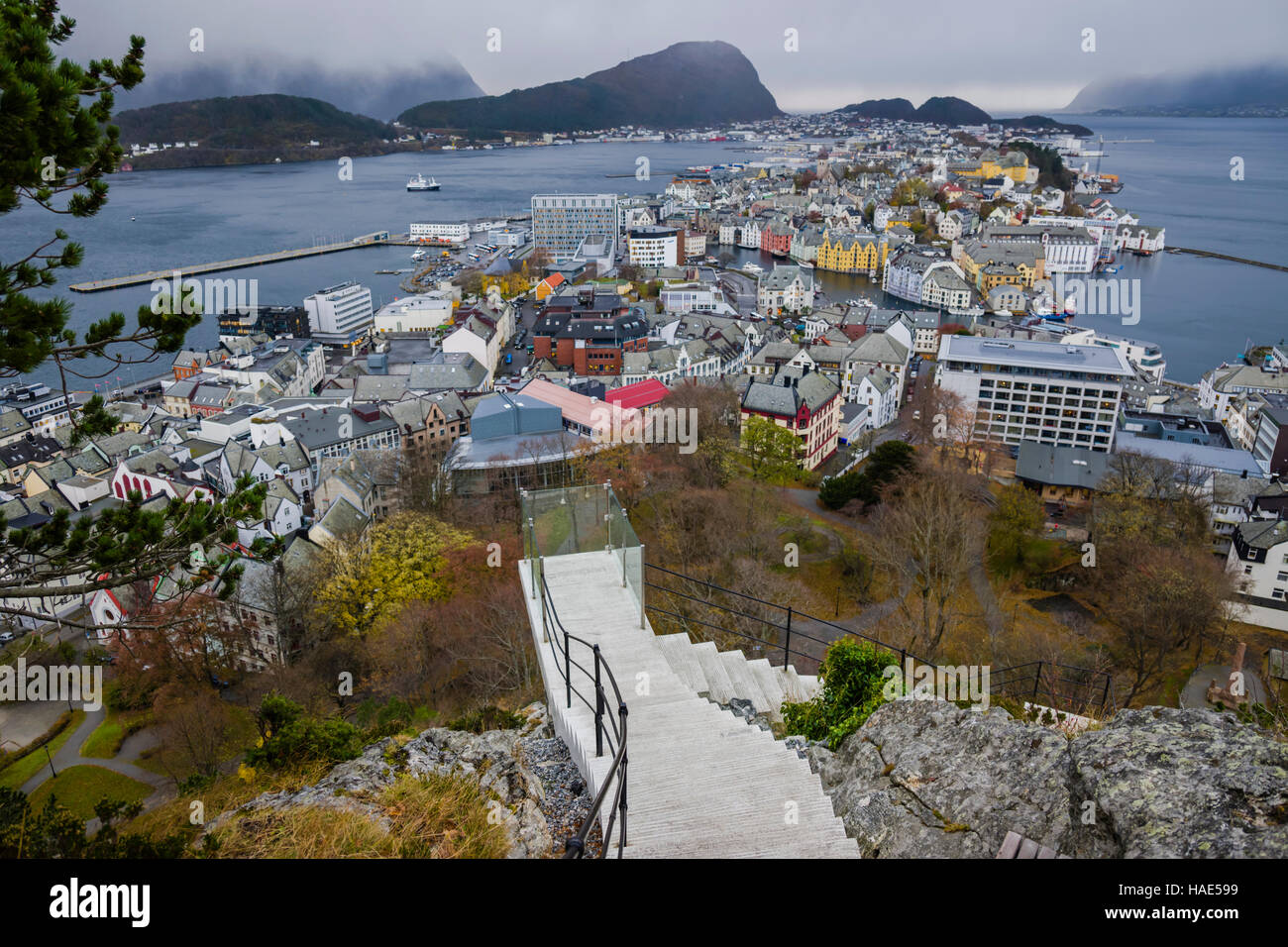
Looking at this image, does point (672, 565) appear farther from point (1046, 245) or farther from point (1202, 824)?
point (1046, 245)

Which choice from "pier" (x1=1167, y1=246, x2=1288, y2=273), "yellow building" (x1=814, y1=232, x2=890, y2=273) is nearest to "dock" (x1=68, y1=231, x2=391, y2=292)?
"yellow building" (x1=814, y1=232, x2=890, y2=273)

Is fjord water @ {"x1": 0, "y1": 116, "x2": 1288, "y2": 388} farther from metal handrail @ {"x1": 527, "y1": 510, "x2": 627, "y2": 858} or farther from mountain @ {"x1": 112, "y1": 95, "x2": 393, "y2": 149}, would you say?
metal handrail @ {"x1": 527, "y1": 510, "x2": 627, "y2": 858}

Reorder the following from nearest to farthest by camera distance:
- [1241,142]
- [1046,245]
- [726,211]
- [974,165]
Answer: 1. [1046,245]
2. [726,211]
3. [974,165]
4. [1241,142]

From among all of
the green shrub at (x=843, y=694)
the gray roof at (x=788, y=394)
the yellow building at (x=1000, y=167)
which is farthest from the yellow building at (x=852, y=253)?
the green shrub at (x=843, y=694)

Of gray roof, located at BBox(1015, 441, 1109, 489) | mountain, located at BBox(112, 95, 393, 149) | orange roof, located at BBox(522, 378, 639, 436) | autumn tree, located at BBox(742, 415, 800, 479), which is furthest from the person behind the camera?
mountain, located at BBox(112, 95, 393, 149)

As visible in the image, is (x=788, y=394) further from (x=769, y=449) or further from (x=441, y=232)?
(x=441, y=232)
